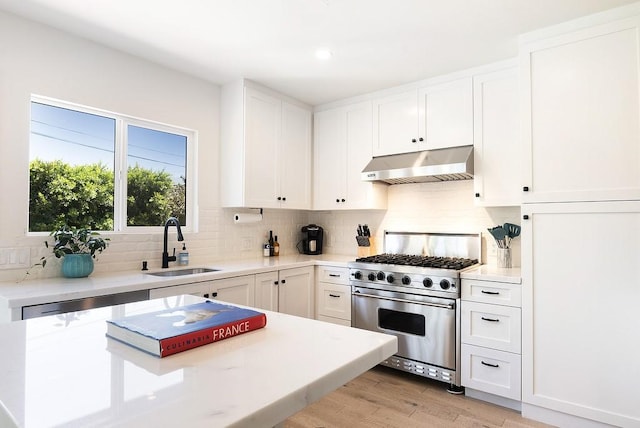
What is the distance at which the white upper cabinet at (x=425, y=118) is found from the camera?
10.5 ft

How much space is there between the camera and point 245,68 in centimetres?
323

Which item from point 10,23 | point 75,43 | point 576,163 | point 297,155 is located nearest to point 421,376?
point 576,163

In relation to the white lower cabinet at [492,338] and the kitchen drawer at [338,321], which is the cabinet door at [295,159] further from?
the white lower cabinet at [492,338]

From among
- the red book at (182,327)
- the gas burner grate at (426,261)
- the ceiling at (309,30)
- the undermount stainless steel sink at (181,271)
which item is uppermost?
the ceiling at (309,30)

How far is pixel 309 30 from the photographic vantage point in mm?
2592

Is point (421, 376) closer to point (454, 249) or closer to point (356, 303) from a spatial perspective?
point (356, 303)

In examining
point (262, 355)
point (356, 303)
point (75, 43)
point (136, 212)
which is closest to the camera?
point (262, 355)

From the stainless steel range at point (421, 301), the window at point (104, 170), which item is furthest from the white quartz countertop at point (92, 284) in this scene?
the stainless steel range at point (421, 301)

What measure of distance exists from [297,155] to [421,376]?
7.74 ft

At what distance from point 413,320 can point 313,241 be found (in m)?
1.54

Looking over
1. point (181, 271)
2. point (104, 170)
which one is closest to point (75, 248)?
point (104, 170)

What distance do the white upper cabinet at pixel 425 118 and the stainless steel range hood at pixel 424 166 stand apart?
0.24ft

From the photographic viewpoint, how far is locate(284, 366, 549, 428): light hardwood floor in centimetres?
245

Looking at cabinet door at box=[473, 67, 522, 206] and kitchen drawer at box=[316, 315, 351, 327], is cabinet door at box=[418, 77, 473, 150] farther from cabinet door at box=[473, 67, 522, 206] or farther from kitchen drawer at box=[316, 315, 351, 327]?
kitchen drawer at box=[316, 315, 351, 327]
